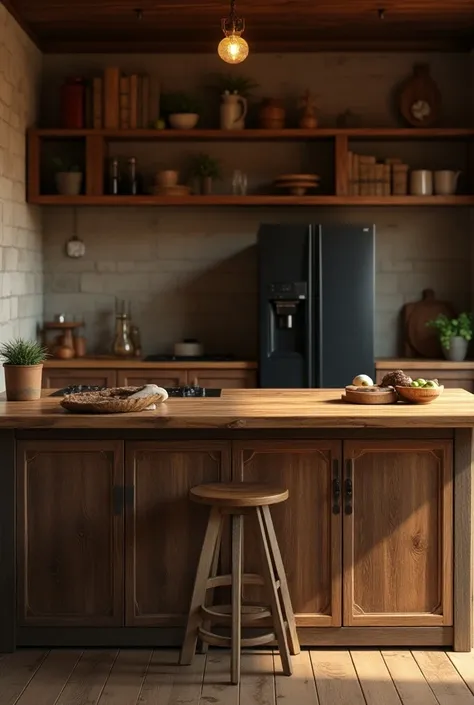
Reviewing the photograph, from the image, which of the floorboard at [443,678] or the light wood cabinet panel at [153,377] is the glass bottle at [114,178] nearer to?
the light wood cabinet panel at [153,377]

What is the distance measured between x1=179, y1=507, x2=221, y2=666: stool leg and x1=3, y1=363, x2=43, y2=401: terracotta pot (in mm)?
1048

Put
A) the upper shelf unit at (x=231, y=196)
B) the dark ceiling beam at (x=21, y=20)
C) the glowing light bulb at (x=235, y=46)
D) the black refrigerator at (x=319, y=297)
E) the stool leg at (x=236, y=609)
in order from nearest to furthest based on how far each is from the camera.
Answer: the stool leg at (x=236, y=609) → the glowing light bulb at (x=235, y=46) → the dark ceiling beam at (x=21, y=20) → the black refrigerator at (x=319, y=297) → the upper shelf unit at (x=231, y=196)

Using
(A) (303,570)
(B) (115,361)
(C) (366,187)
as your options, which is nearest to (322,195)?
(C) (366,187)

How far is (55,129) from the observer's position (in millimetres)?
6582

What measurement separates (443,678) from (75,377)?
11.1 ft

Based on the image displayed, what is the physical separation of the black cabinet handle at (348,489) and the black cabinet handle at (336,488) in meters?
0.02

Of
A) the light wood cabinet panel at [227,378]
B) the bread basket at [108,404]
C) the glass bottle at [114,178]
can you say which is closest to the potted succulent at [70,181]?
the glass bottle at [114,178]

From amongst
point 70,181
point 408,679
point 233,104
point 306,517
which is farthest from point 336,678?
point 233,104

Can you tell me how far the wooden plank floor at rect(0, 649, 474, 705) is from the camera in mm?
3539

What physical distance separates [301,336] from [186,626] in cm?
269

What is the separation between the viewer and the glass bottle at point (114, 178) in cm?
668

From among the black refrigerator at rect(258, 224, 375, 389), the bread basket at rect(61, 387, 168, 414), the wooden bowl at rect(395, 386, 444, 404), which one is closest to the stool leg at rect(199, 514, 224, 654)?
the bread basket at rect(61, 387, 168, 414)

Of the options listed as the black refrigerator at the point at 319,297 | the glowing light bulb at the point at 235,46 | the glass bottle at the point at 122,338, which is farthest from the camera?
the glass bottle at the point at 122,338

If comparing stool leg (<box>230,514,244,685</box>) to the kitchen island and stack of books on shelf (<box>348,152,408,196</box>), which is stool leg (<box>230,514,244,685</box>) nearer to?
the kitchen island
